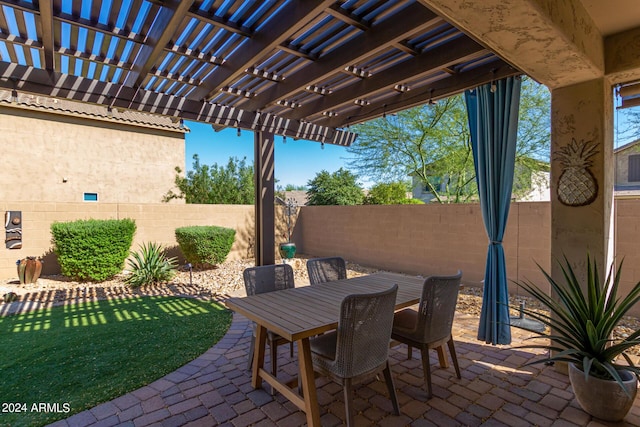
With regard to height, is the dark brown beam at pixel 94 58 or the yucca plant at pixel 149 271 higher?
the dark brown beam at pixel 94 58

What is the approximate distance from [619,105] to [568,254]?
1490 millimetres

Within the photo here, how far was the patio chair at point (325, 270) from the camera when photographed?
12.0ft

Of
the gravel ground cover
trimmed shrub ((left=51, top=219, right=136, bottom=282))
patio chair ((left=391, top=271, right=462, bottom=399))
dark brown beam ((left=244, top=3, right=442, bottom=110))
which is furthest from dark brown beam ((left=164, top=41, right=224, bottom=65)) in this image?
trimmed shrub ((left=51, top=219, right=136, bottom=282))

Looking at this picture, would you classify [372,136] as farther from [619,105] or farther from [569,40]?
[569,40]

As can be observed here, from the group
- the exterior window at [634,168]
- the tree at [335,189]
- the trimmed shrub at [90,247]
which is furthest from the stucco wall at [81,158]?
the exterior window at [634,168]

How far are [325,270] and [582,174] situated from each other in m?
2.58

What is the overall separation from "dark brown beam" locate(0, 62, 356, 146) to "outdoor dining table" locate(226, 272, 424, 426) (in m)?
2.26

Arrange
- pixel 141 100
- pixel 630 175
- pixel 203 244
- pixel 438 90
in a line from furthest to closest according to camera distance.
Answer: pixel 630 175 < pixel 203 244 < pixel 438 90 < pixel 141 100

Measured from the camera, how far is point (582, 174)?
8.99ft

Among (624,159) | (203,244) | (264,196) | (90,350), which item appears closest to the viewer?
(90,350)

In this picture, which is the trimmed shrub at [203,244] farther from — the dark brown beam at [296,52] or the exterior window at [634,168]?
the exterior window at [634,168]

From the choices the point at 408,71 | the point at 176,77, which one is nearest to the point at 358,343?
the point at 408,71

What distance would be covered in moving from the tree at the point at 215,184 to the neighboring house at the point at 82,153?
1.67ft

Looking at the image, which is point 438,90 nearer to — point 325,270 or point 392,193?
point 325,270
